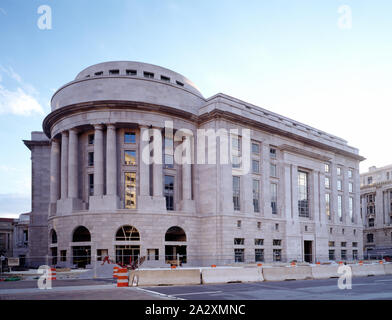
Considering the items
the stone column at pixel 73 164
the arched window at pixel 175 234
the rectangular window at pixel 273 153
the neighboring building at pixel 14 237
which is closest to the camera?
the stone column at pixel 73 164

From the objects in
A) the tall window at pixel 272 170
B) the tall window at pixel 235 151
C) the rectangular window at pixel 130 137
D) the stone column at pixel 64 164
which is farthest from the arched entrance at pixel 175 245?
the tall window at pixel 272 170

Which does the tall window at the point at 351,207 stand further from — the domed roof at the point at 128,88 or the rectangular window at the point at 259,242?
the domed roof at the point at 128,88

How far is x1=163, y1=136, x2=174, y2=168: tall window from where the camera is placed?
47000 mm

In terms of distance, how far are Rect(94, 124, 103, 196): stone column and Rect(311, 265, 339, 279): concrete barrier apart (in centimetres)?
2521

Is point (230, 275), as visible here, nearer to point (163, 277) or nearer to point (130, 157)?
point (163, 277)

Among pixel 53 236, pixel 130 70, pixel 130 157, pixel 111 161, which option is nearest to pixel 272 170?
pixel 130 157

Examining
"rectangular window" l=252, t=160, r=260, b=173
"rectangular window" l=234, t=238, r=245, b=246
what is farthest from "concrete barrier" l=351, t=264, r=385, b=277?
"rectangular window" l=252, t=160, r=260, b=173

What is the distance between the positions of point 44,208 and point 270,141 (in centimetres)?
3469

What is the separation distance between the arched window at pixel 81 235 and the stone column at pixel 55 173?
241 inches

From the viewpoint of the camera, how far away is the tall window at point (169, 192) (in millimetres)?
46781

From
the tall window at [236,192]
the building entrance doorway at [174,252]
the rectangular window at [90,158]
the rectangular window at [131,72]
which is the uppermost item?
the rectangular window at [131,72]

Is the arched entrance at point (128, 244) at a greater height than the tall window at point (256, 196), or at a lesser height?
lesser
